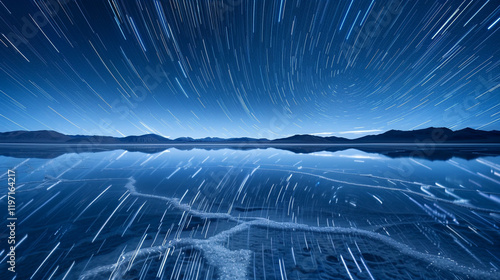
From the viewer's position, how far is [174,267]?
11.4 feet

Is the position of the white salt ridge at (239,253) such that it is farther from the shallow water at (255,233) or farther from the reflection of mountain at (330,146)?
the reflection of mountain at (330,146)

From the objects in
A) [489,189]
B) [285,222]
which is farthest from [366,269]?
[489,189]

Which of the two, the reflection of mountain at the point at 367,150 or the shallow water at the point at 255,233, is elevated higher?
the reflection of mountain at the point at 367,150

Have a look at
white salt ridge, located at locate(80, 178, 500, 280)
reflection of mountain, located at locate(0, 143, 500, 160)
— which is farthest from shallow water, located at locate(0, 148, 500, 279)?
reflection of mountain, located at locate(0, 143, 500, 160)

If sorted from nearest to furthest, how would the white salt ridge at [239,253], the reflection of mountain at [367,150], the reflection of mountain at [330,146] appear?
the white salt ridge at [239,253]
the reflection of mountain at [367,150]
the reflection of mountain at [330,146]

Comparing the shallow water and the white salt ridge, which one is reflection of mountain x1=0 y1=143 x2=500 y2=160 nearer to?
the shallow water

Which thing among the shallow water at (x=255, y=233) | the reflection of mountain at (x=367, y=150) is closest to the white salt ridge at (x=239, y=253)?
the shallow water at (x=255, y=233)

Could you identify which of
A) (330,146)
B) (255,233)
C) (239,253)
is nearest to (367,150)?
(330,146)

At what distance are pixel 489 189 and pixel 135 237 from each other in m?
14.4

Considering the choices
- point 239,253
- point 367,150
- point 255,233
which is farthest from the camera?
point 367,150

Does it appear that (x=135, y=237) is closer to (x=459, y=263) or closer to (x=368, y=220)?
(x=368, y=220)

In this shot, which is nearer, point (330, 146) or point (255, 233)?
point (255, 233)

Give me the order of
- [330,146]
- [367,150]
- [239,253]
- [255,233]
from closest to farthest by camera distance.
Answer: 1. [239,253]
2. [255,233]
3. [367,150]
4. [330,146]

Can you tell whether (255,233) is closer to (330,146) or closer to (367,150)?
(367,150)
